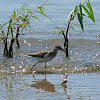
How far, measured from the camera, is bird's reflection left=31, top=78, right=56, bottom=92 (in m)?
8.13

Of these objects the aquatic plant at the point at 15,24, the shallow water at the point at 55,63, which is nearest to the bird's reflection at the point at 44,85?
the shallow water at the point at 55,63

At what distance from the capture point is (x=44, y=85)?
848cm

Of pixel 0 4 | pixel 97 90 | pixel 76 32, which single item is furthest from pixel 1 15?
pixel 97 90

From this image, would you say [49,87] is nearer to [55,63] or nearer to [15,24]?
[15,24]

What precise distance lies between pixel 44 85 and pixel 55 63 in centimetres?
210

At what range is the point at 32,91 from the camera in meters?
7.83

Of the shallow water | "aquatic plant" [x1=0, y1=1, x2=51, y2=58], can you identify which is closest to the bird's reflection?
the shallow water

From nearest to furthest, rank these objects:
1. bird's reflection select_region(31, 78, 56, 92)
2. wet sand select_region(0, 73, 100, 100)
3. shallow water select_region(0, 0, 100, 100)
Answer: wet sand select_region(0, 73, 100, 100) → shallow water select_region(0, 0, 100, 100) → bird's reflection select_region(31, 78, 56, 92)

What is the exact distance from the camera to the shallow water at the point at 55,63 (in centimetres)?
775

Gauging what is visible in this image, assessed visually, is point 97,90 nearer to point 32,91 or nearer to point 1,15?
point 32,91

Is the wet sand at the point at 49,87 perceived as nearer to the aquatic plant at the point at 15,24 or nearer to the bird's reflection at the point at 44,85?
the bird's reflection at the point at 44,85

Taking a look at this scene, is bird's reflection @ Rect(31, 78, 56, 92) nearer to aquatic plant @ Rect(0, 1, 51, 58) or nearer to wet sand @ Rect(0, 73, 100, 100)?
wet sand @ Rect(0, 73, 100, 100)

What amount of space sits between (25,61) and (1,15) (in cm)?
437

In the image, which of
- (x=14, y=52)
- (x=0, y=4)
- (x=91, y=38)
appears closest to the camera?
(x=14, y=52)
